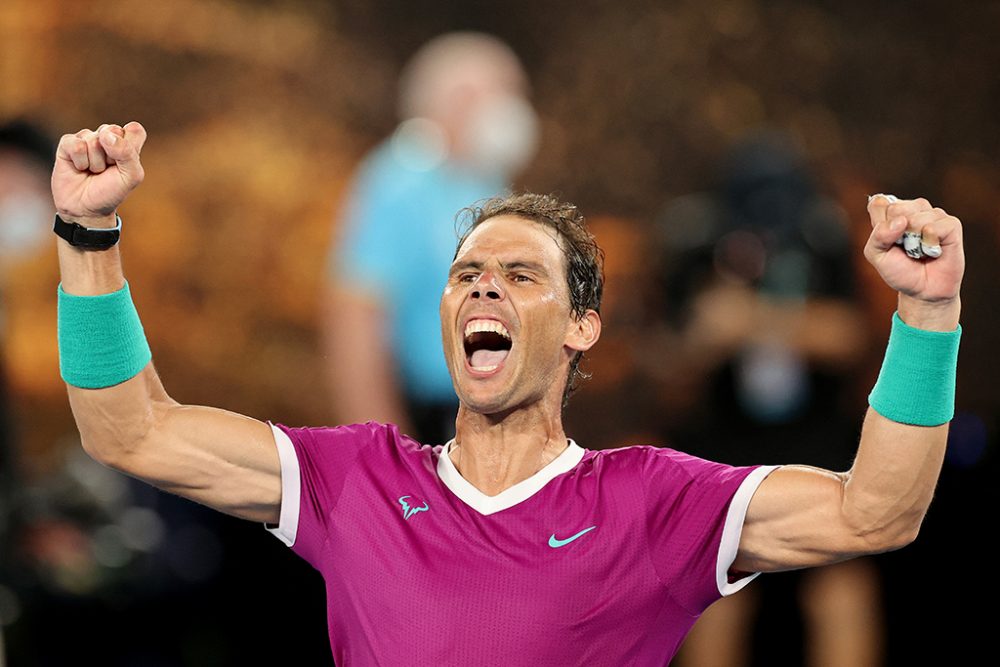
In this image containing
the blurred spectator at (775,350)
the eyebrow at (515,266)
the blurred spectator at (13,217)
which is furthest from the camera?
the blurred spectator at (775,350)

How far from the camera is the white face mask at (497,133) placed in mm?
5312

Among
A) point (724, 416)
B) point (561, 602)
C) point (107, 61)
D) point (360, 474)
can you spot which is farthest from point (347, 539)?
point (107, 61)

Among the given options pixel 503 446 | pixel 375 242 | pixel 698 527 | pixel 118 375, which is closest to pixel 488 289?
pixel 503 446

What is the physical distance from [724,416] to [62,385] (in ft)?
9.31

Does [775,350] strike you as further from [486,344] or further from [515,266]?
[515,266]

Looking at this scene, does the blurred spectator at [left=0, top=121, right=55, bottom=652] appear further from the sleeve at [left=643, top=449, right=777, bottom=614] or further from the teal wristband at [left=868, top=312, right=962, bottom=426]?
the teal wristband at [left=868, top=312, right=962, bottom=426]

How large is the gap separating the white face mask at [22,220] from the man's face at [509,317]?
311 cm

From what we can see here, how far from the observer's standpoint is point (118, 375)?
105 inches

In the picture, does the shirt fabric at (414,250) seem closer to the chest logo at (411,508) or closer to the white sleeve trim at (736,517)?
the chest logo at (411,508)

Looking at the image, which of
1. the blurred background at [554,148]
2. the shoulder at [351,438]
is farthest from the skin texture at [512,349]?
the blurred background at [554,148]

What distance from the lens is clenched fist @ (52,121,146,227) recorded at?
2.60 metres

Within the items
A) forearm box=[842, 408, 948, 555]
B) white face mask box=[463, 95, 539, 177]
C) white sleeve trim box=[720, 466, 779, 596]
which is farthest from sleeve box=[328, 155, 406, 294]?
forearm box=[842, 408, 948, 555]

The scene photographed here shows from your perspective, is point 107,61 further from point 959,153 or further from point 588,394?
point 959,153

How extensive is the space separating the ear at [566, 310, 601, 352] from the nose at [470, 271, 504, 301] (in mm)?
187
